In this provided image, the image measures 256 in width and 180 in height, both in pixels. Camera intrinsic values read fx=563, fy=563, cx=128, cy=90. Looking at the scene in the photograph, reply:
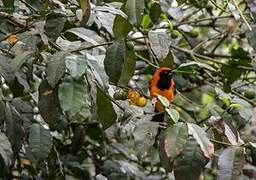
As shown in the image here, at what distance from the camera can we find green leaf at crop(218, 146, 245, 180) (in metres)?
1.23

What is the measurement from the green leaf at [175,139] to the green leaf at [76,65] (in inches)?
9.3

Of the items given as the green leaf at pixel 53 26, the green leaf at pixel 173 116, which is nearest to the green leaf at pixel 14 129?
the green leaf at pixel 53 26

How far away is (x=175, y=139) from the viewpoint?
4.03ft

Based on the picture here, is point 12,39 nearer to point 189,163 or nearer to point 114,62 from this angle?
point 114,62

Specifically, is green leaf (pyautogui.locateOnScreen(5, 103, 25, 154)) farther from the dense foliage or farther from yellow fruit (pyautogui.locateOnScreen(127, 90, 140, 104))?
yellow fruit (pyautogui.locateOnScreen(127, 90, 140, 104))

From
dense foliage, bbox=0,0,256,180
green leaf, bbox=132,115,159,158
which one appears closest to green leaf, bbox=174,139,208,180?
dense foliage, bbox=0,0,256,180

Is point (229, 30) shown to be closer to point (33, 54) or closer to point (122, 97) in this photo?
point (122, 97)

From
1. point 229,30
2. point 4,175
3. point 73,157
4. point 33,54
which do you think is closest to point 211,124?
point 33,54

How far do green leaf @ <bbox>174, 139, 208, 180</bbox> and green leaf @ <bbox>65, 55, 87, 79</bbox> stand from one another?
0.29 metres

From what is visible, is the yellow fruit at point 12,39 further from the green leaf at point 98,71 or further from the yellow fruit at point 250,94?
the yellow fruit at point 250,94

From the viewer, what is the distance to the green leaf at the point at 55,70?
4.20 feet

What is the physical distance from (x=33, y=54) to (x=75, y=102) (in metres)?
0.24

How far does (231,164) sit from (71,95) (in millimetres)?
388

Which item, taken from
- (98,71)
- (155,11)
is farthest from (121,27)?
(155,11)
